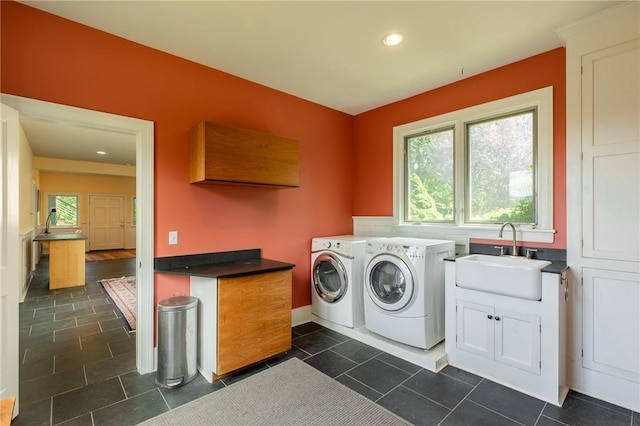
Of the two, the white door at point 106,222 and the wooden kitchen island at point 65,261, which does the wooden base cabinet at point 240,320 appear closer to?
the wooden kitchen island at point 65,261

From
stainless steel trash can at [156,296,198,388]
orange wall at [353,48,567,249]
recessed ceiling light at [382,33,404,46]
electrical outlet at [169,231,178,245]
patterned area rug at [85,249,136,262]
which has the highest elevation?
recessed ceiling light at [382,33,404,46]

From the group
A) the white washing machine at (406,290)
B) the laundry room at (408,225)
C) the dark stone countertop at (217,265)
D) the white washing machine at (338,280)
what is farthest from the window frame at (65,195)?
the white washing machine at (406,290)

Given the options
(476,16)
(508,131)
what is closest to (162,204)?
(476,16)

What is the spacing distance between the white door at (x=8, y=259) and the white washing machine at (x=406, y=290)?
2738 mm

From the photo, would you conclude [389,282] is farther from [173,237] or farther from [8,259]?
[8,259]

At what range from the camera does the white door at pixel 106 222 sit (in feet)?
31.8

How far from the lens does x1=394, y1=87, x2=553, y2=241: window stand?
2621 millimetres

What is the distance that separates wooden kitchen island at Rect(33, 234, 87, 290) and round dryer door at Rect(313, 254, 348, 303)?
4554mm

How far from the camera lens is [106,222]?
32.7ft

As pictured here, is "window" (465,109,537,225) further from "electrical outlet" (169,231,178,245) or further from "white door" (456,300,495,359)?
"electrical outlet" (169,231,178,245)

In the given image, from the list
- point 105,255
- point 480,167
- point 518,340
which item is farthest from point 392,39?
point 105,255

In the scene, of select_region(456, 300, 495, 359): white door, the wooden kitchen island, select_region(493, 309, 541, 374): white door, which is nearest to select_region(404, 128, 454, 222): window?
select_region(456, 300, 495, 359): white door

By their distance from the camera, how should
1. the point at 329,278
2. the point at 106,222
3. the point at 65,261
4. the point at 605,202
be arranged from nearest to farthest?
the point at 605,202, the point at 329,278, the point at 65,261, the point at 106,222

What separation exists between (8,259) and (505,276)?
3.43m
